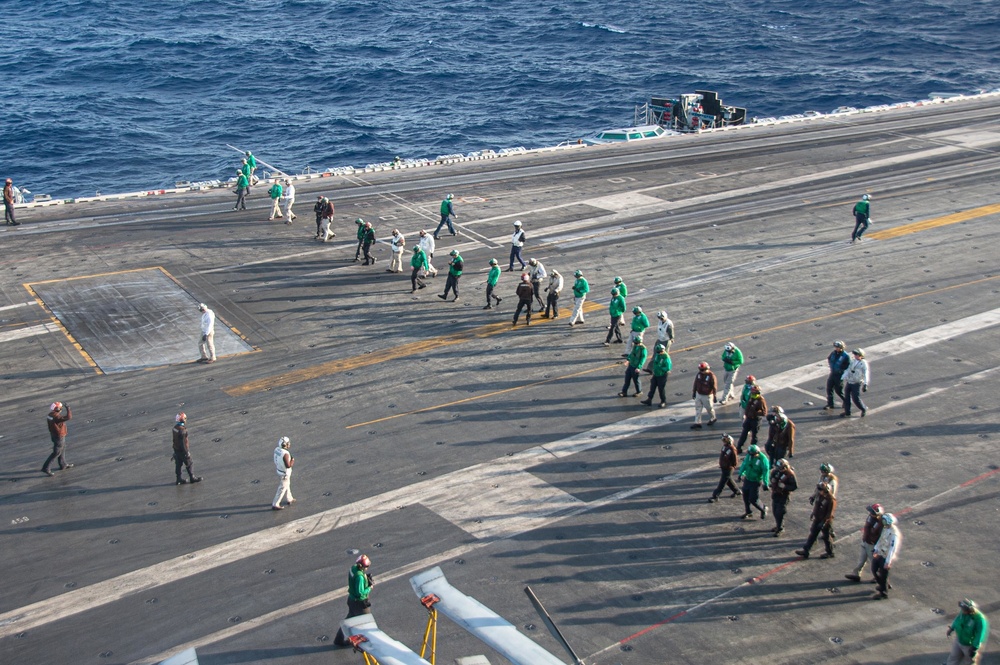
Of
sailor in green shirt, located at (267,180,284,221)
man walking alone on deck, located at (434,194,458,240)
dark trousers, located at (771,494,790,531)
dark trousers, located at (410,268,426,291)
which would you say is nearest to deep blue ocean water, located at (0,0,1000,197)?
sailor in green shirt, located at (267,180,284,221)

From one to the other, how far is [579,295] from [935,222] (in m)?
18.7

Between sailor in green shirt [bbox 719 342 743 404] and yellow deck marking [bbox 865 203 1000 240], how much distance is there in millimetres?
16547

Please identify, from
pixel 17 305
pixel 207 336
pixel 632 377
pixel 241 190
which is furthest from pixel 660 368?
pixel 241 190

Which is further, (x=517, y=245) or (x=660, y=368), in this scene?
(x=517, y=245)

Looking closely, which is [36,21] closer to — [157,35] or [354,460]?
[157,35]

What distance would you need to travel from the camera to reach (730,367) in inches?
965

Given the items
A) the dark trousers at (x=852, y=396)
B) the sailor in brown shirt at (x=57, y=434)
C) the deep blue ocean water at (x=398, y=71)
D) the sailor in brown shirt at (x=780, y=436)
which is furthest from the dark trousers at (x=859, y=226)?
the deep blue ocean water at (x=398, y=71)

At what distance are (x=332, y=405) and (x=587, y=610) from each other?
10410 mm

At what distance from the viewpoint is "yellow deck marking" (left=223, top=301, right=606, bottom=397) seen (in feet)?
87.4

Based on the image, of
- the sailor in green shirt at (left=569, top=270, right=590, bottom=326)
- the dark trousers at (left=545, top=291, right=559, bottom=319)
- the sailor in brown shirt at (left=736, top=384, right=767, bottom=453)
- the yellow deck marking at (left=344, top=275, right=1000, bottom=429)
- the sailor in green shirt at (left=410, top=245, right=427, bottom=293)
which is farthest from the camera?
the sailor in green shirt at (left=410, top=245, right=427, bottom=293)

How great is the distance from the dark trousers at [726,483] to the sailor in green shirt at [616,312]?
26.0ft

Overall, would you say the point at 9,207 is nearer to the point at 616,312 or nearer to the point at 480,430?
the point at 480,430

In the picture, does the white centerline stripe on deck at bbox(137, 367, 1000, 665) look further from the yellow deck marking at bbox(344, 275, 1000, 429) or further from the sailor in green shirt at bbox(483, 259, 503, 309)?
the sailor in green shirt at bbox(483, 259, 503, 309)

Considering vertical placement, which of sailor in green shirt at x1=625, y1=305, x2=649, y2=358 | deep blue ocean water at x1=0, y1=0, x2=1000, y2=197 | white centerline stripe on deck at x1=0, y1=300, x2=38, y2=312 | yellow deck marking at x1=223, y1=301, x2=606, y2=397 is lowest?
yellow deck marking at x1=223, y1=301, x2=606, y2=397
